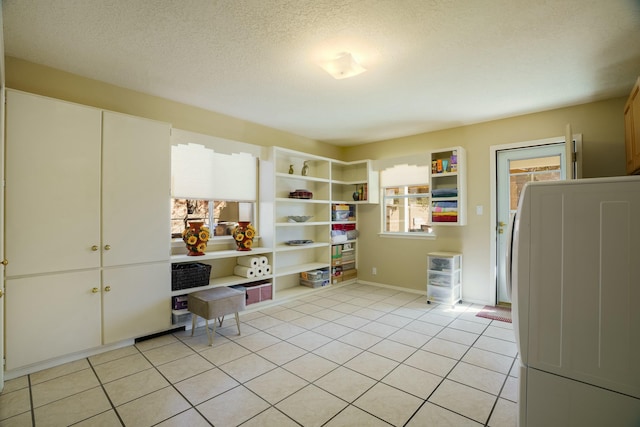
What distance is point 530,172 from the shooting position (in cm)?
401

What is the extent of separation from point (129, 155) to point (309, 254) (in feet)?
10.2

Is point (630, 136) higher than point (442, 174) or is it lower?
higher

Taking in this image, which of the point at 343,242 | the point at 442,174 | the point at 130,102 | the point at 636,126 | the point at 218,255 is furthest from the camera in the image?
the point at 343,242

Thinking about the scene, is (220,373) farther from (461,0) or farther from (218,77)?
(461,0)

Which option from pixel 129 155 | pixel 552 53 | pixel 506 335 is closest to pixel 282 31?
pixel 129 155

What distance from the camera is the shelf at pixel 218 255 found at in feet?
10.8

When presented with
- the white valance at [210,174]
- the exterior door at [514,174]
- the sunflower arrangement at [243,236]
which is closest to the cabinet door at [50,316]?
the white valance at [210,174]

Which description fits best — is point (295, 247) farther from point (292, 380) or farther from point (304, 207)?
point (292, 380)

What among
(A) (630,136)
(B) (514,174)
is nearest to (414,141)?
(B) (514,174)

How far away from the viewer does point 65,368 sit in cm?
249

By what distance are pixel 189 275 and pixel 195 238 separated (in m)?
0.41

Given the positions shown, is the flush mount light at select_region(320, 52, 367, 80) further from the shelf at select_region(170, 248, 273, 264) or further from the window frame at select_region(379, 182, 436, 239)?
the window frame at select_region(379, 182, 436, 239)

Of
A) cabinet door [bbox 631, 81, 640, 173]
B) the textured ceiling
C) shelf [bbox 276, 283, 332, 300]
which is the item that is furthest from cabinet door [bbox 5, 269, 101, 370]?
cabinet door [bbox 631, 81, 640, 173]

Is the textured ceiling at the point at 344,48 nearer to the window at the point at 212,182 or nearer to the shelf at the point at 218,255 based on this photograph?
the window at the point at 212,182
